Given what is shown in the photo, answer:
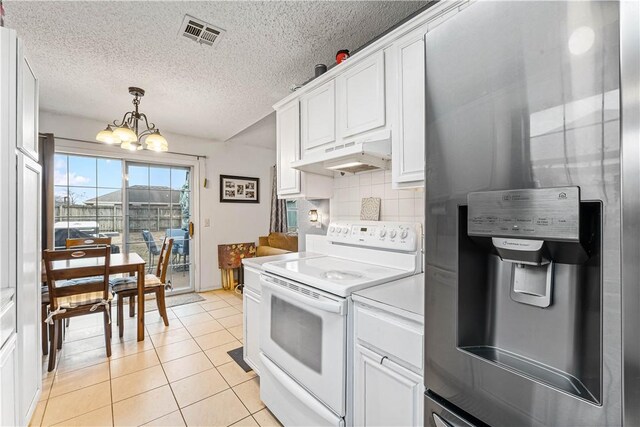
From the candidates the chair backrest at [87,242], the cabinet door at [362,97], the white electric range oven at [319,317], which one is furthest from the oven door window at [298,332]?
the chair backrest at [87,242]

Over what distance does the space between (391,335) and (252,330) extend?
1.23 meters

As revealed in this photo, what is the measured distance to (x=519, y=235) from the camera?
0.62 metres

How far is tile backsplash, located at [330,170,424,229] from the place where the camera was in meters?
1.76

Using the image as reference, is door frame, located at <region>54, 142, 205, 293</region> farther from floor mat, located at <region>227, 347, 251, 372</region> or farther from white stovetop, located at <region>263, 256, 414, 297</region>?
white stovetop, located at <region>263, 256, 414, 297</region>

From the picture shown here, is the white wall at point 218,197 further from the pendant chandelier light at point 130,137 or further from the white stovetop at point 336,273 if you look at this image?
the white stovetop at point 336,273

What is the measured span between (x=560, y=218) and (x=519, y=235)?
0.08 meters

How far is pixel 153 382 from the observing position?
6.77 feet

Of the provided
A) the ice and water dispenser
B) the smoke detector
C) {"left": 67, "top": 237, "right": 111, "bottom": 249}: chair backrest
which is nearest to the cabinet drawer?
the ice and water dispenser

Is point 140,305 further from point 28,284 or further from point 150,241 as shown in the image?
point 150,241

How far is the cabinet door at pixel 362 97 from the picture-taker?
5.40 ft

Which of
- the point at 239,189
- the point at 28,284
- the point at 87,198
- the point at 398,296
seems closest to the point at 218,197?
the point at 239,189

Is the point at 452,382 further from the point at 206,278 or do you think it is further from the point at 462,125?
the point at 206,278

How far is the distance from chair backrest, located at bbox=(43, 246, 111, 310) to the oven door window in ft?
5.22

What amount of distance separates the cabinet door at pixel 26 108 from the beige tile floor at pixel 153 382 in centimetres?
159
